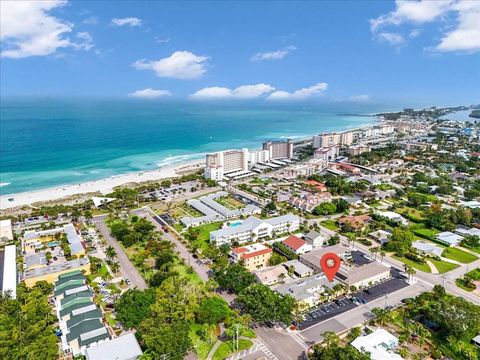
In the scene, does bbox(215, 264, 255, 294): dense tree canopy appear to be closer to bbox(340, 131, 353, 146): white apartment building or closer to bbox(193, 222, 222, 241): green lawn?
bbox(193, 222, 222, 241): green lawn

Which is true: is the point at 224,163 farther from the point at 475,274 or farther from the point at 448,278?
the point at 475,274

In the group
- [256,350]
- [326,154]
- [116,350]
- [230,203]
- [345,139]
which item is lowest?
[256,350]

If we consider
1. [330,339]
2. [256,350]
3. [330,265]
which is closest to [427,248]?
[330,265]

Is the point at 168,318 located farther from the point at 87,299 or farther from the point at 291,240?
the point at 291,240

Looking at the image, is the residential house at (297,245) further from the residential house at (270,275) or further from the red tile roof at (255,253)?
the residential house at (270,275)

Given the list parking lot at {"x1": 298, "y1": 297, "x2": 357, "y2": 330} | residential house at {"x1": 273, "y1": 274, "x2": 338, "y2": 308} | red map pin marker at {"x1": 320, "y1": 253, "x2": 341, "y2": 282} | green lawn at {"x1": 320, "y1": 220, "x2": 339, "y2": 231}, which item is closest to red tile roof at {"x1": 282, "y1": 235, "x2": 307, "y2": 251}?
red map pin marker at {"x1": 320, "y1": 253, "x2": 341, "y2": 282}

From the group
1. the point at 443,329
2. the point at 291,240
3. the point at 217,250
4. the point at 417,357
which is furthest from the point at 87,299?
the point at 443,329
